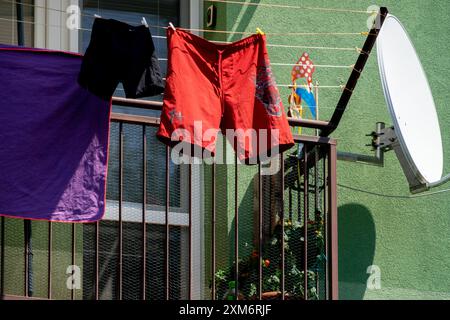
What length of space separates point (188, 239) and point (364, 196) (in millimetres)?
2000

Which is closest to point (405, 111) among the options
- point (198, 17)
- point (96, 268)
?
point (198, 17)

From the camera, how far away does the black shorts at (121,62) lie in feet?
27.9

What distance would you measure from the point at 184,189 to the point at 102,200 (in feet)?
4.32

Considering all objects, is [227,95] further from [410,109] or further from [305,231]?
[410,109]

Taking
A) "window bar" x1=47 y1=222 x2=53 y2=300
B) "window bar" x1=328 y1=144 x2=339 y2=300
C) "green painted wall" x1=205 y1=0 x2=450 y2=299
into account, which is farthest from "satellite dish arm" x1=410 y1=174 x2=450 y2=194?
"window bar" x1=47 y1=222 x2=53 y2=300

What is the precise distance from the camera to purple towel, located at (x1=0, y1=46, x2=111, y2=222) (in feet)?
28.4

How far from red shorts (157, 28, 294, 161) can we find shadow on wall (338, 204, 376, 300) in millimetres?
1823

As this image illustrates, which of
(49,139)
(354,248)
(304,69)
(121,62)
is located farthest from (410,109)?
(49,139)

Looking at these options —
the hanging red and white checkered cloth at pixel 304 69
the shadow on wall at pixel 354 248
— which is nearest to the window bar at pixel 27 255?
the hanging red and white checkered cloth at pixel 304 69

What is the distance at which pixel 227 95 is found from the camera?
29.2ft

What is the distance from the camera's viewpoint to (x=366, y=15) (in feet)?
36.6

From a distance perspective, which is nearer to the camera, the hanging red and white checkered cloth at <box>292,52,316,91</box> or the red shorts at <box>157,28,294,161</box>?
the red shorts at <box>157,28,294,161</box>

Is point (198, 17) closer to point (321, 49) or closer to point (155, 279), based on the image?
point (321, 49)

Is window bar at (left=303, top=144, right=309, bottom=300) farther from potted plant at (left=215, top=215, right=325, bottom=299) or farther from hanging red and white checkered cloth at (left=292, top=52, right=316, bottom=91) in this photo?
hanging red and white checkered cloth at (left=292, top=52, right=316, bottom=91)
